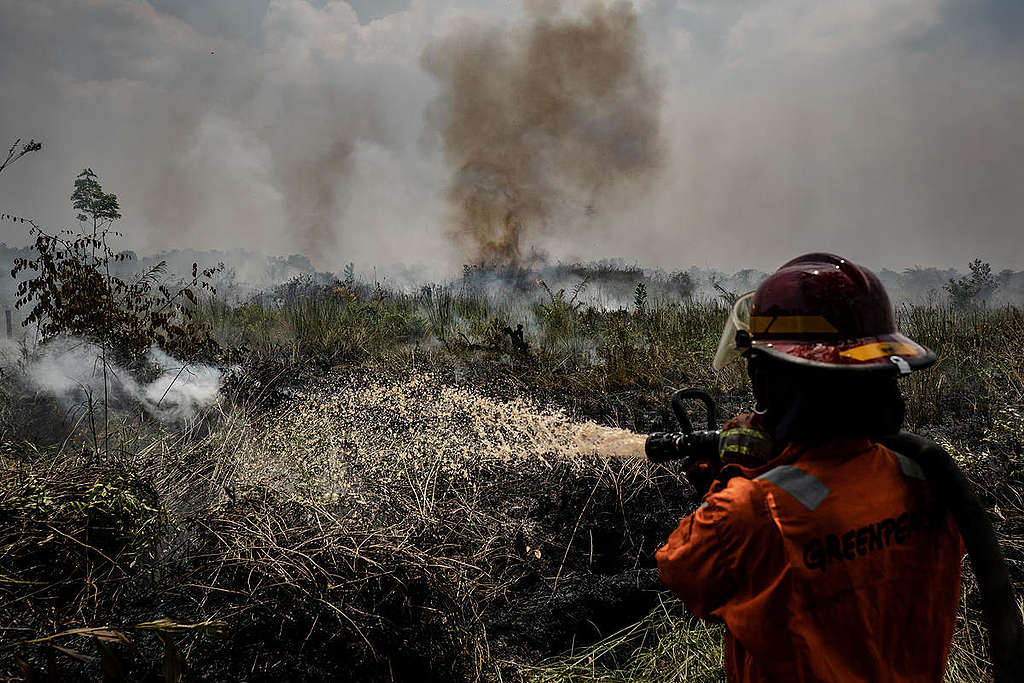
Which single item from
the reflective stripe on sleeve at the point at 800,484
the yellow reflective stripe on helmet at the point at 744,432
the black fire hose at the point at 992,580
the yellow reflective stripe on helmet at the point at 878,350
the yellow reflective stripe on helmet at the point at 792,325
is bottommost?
the black fire hose at the point at 992,580

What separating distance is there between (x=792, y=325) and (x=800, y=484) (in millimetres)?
356

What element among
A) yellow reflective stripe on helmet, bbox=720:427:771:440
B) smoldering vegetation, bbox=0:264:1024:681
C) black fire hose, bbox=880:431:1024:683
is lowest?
smoldering vegetation, bbox=0:264:1024:681

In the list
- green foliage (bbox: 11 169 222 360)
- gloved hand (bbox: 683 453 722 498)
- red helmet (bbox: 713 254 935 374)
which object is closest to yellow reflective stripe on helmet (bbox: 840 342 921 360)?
red helmet (bbox: 713 254 935 374)

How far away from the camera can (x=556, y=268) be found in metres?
25.0

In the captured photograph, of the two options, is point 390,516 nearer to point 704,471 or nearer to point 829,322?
point 704,471

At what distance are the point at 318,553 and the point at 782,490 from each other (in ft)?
6.30

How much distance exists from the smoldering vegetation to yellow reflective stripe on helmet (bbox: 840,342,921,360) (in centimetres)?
153

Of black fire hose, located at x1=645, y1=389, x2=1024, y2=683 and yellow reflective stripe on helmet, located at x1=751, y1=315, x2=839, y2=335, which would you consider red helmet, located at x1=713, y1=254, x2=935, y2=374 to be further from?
black fire hose, located at x1=645, y1=389, x2=1024, y2=683

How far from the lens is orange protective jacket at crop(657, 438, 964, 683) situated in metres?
1.11

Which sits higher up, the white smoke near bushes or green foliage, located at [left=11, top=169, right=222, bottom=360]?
green foliage, located at [left=11, top=169, right=222, bottom=360]

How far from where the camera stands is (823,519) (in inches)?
44.1

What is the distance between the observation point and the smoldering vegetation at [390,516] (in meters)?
2.24

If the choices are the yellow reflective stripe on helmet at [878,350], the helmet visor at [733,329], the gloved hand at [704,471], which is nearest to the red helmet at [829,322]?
the yellow reflective stripe on helmet at [878,350]

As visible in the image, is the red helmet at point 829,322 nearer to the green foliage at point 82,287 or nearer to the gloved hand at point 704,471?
the gloved hand at point 704,471
